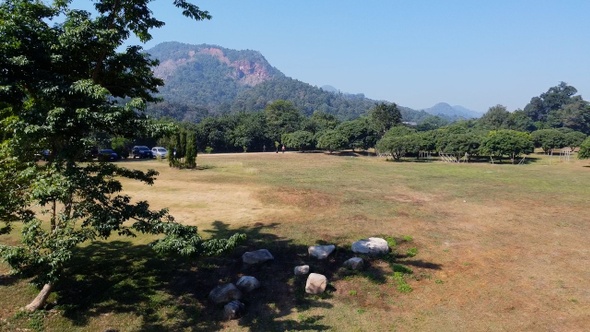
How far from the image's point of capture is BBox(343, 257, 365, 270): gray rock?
12.4m

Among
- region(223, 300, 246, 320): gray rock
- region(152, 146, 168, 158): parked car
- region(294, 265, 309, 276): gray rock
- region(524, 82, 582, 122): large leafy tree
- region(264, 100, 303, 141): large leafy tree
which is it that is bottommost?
region(223, 300, 246, 320): gray rock

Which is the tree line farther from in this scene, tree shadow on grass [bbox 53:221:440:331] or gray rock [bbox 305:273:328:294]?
gray rock [bbox 305:273:328:294]

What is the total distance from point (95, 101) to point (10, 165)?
9.33ft

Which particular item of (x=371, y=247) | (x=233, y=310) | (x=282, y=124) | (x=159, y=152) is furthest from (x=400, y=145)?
(x=233, y=310)

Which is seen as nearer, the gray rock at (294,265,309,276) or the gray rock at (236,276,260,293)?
the gray rock at (236,276,260,293)

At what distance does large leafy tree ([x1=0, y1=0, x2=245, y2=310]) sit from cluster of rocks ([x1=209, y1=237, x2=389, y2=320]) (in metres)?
2.66

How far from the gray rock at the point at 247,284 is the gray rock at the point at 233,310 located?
922mm

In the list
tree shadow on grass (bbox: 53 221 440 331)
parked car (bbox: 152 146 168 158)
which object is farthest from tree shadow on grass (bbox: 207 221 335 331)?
parked car (bbox: 152 146 168 158)

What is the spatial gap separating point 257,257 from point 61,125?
7.49 m

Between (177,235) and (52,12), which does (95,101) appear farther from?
(177,235)

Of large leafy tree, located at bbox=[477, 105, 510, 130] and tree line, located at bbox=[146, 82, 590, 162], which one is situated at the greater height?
large leafy tree, located at bbox=[477, 105, 510, 130]

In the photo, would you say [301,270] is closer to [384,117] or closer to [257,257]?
[257,257]

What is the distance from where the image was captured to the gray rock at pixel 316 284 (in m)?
11.0

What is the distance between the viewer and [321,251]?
13227 millimetres
